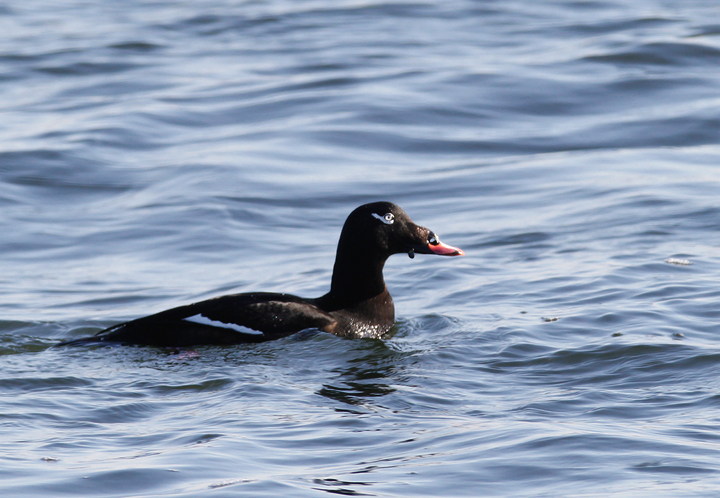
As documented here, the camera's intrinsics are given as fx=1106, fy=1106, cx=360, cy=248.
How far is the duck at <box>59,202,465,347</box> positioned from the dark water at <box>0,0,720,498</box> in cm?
15

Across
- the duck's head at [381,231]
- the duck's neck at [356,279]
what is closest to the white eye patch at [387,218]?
the duck's head at [381,231]

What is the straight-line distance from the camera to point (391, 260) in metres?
10.7

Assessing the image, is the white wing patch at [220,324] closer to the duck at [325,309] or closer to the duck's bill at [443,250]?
the duck at [325,309]

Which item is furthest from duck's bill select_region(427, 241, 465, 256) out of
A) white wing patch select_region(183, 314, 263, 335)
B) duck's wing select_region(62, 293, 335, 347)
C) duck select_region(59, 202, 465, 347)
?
white wing patch select_region(183, 314, 263, 335)

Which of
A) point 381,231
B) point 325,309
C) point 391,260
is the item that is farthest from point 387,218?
point 391,260

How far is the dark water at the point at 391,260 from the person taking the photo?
5.20 m

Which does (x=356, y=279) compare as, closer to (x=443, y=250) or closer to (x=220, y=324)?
A: (x=443, y=250)

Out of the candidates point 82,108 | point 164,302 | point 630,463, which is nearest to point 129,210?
point 164,302

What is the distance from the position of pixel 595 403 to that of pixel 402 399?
3.47ft

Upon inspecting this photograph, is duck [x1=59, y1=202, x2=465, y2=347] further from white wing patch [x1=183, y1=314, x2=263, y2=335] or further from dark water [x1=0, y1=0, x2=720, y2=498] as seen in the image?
dark water [x1=0, y1=0, x2=720, y2=498]

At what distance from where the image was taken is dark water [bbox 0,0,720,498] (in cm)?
520

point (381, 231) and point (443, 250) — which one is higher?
point (381, 231)

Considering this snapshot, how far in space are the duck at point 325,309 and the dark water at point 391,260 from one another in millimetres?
154

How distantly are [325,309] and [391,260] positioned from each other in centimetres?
284
